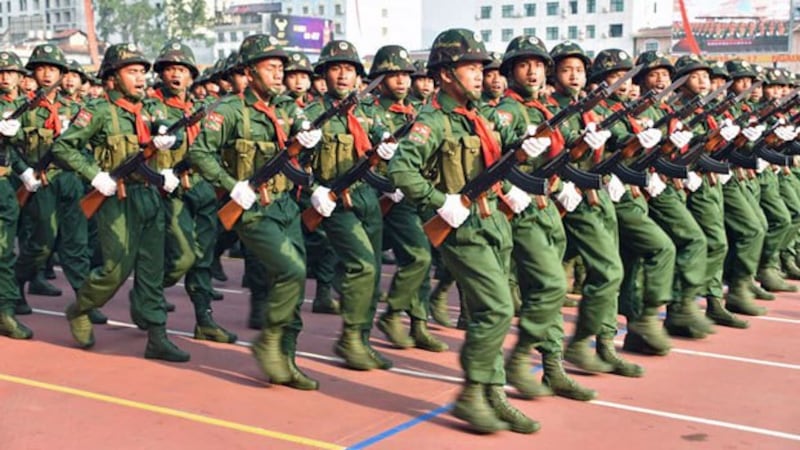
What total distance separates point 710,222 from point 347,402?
359 centimetres

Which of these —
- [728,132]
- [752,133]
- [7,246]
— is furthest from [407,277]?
[752,133]

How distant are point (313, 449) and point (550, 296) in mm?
1600

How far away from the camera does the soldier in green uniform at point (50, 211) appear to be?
377 inches

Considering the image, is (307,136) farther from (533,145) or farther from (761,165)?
(761,165)

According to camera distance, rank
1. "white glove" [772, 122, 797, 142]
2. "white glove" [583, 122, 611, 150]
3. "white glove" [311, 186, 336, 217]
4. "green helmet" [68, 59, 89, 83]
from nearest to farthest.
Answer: "white glove" [583, 122, 611, 150], "white glove" [311, 186, 336, 217], "white glove" [772, 122, 797, 142], "green helmet" [68, 59, 89, 83]

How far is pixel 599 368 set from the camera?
726 cm

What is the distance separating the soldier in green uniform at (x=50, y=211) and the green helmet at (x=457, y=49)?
4.30 m

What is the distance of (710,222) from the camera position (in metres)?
8.74

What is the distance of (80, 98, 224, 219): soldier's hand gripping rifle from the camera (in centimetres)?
759

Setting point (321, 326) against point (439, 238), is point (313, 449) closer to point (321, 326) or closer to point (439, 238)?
point (439, 238)

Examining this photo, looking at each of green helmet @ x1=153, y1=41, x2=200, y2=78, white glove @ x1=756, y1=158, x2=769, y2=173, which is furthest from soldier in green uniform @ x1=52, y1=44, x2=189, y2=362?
white glove @ x1=756, y1=158, x2=769, y2=173

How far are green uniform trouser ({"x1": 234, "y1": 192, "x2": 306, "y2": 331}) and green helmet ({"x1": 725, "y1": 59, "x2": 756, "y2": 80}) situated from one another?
573 centimetres

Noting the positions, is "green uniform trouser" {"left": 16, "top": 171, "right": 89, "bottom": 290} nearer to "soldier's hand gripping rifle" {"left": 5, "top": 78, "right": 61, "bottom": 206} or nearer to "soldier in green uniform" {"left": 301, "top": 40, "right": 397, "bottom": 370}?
"soldier's hand gripping rifle" {"left": 5, "top": 78, "right": 61, "bottom": 206}

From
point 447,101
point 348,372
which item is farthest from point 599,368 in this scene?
point 447,101
